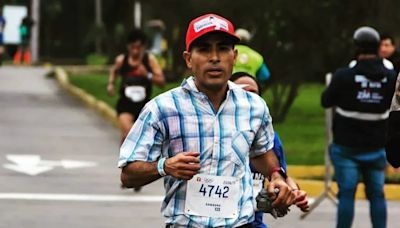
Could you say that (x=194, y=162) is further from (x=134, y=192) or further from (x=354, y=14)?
(x=354, y=14)

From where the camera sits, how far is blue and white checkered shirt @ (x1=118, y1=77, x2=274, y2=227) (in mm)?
5270

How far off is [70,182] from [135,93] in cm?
148

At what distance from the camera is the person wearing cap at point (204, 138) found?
5227 millimetres

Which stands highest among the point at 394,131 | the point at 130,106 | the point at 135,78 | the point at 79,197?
the point at 394,131

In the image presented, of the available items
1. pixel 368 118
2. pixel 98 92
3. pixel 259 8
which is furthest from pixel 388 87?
pixel 98 92

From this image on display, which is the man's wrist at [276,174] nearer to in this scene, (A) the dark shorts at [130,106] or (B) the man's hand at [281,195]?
(B) the man's hand at [281,195]

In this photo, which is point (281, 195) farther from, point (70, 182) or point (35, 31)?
point (35, 31)

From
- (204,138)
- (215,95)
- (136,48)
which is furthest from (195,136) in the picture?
(136,48)

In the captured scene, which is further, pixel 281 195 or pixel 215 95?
pixel 215 95

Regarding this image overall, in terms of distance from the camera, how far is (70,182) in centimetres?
1434

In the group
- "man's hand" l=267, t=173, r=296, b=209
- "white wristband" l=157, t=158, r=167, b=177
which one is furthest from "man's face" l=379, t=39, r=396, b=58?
"white wristband" l=157, t=158, r=167, b=177

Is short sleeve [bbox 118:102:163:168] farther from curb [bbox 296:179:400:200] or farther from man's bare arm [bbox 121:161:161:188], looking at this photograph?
curb [bbox 296:179:400:200]

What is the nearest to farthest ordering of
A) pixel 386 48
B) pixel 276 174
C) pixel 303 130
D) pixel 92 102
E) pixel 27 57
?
pixel 276 174
pixel 386 48
pixel 303 130
pixel 92 102
pixel 27 57

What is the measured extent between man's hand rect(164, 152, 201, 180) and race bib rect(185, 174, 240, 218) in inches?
9.9
